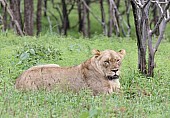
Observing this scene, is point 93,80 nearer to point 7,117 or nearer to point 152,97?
point 152,97

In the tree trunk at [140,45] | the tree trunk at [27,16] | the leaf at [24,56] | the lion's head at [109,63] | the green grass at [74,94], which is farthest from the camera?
the tree trunk at [27,16]

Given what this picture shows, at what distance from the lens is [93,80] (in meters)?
8.66

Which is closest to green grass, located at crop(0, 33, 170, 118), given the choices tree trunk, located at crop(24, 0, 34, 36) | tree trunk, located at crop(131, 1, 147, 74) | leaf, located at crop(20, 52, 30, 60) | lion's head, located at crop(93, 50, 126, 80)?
leaf, located at crop(20, 52, 30, 60)

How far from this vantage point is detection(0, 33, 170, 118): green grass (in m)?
6.79

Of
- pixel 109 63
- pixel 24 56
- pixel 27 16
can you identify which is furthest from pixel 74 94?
pixel 27 16

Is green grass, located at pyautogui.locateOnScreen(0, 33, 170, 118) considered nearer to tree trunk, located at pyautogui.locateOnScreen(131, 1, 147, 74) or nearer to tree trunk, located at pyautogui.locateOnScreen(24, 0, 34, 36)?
tree trunk, located at pyautogui.locateOnScreen(131, 1, 147, 74)

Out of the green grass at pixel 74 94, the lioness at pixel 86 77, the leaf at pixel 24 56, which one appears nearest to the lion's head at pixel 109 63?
the lioness at pixel 86 77

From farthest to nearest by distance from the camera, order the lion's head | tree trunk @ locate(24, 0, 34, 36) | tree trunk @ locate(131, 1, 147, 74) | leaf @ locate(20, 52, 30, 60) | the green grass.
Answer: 1. tree trunk @ locate(24, 0, 34, 36)
2. leaf @ locate(20, 52, 30, 60)
3. tree trunk @ locate(131, 1, 147, 74)
4. the lion's head
5. the green grass

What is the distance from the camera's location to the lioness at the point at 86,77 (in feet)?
28.1

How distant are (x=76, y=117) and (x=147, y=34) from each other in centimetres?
373

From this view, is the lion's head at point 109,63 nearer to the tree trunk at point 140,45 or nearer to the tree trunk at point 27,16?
the tree trunk at point 140,45

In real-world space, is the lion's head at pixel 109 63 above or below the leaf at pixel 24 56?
above

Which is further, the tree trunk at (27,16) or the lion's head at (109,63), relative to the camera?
the tree trunk at (27,16)

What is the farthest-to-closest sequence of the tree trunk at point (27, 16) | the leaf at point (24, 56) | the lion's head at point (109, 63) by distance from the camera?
the tree trunk at point (27, 16)
the leaf at point (24, 56)
the lion's head at point (109, 63)
